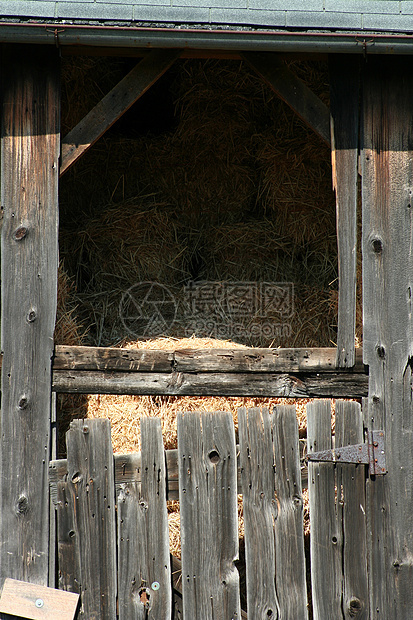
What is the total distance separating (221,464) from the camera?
4.27 m

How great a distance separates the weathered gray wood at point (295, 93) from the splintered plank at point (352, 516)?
1843mm

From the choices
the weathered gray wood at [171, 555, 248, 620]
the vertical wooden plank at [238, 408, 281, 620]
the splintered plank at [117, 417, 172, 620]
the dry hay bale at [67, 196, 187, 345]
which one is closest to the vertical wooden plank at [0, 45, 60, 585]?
the splintered plank at [117, 417, 172, 620]

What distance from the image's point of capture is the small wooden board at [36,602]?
4.07 metres

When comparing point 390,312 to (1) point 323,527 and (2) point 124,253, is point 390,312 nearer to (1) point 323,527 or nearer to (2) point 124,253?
(1) point 323,527

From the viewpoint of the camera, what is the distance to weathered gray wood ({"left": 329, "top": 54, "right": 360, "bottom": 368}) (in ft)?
A: 14.2

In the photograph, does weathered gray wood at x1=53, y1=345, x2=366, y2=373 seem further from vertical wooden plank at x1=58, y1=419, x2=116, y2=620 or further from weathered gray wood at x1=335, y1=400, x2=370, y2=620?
vertical wooden plank at x1=58, y1=419, x2=116, y2=620

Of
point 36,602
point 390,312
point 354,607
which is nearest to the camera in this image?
point 36,602

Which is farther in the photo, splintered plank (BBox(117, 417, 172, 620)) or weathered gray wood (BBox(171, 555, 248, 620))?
weathered gray wood (BBox(171, 555, 248, 620))

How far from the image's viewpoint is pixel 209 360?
14.5 ft

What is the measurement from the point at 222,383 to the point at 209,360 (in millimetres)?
174

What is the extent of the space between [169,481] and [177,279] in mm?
2288

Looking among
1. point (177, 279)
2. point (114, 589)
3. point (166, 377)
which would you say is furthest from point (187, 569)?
point (177, 279)

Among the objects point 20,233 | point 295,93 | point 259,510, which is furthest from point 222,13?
point 259,510

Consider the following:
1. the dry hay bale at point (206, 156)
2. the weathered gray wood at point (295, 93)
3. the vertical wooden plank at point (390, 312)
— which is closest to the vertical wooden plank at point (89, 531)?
the vertical wooden plank at point (390, 312)
